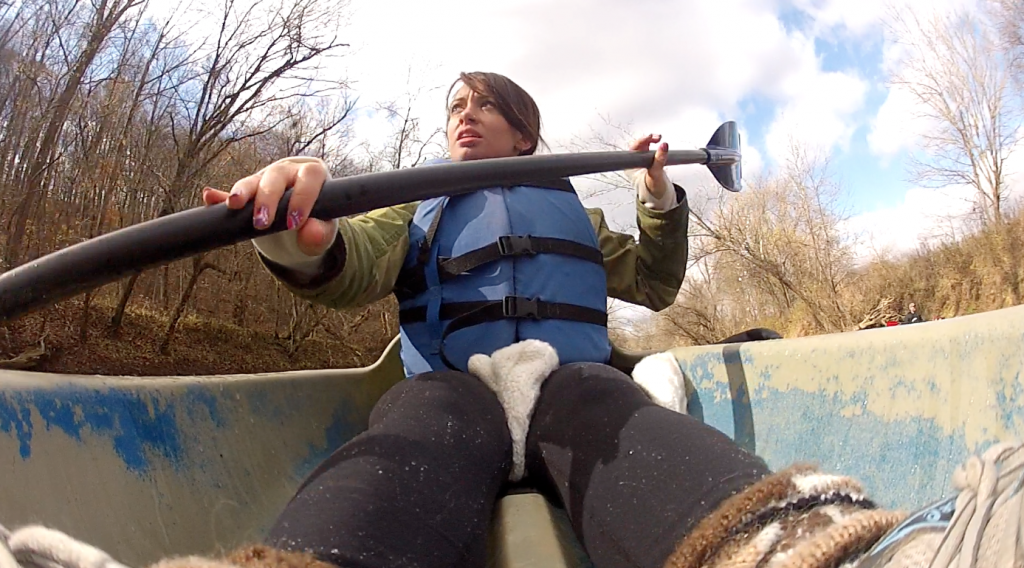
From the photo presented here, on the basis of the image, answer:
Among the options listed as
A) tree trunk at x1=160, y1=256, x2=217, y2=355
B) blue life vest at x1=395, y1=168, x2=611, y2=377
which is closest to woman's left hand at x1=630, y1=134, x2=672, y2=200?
blue life vest at x1=395, y1=168, x2=611, y2=377

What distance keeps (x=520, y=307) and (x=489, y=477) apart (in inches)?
14.3

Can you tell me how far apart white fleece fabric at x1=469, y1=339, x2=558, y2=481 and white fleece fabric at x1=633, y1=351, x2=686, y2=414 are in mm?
183

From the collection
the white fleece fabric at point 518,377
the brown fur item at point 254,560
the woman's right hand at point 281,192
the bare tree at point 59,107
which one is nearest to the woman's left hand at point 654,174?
the white fleece fabric at point 518,377

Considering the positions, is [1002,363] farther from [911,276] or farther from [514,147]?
[911,276]

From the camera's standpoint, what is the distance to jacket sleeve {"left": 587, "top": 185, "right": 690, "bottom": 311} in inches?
51.7

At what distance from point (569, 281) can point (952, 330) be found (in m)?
0.57

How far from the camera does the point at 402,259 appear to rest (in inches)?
46.4

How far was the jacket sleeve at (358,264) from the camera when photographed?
95cm

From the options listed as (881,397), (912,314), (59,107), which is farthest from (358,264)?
(912,314)

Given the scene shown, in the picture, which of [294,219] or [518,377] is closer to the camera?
[294,219]

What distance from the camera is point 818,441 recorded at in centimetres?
105

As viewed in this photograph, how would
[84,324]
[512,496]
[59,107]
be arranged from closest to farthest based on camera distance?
[512,496] < [59,107] < [84,324]

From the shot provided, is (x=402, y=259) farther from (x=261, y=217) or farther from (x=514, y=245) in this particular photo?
(x=261, y=217)

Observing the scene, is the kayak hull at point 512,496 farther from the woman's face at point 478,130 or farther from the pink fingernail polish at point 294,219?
the woman's face at point 478,130
